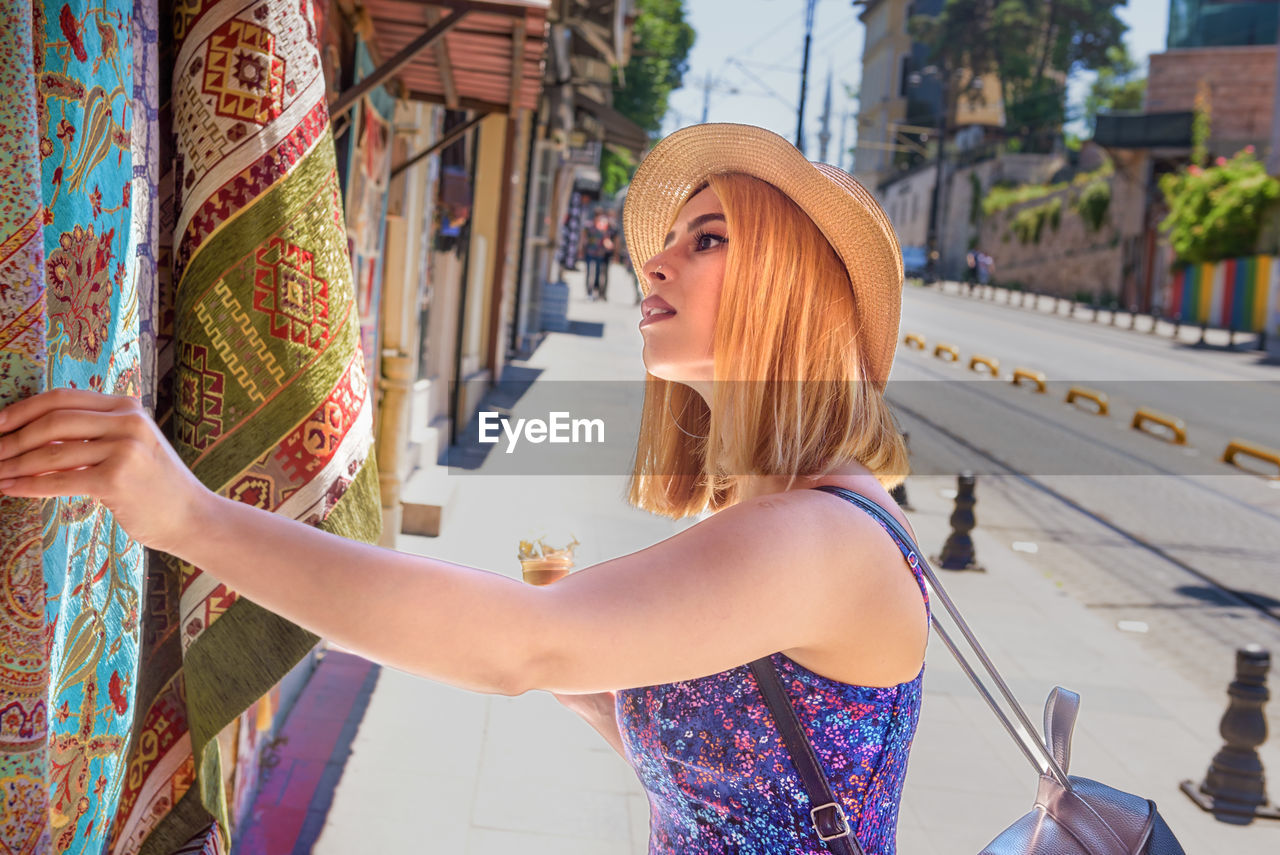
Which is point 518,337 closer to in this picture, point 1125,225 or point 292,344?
point 292,344

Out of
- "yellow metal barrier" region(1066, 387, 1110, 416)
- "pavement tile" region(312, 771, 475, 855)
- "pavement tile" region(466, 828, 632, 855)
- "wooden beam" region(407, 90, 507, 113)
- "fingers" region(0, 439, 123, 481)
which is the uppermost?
"wooden beam" region(407, 90, 507, 113)

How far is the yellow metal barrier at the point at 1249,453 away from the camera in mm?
13281

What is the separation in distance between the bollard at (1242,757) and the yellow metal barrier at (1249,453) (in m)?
8.93

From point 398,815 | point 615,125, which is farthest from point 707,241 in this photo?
point 615,125

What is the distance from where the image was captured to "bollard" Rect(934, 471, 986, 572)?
8.78 metres

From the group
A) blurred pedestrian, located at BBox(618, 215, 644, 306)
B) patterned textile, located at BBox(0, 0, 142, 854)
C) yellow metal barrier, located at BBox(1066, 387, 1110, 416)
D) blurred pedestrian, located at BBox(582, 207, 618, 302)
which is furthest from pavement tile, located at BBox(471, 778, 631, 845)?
blurred pedestrian, located at BBox(582, 207, 618, 302)

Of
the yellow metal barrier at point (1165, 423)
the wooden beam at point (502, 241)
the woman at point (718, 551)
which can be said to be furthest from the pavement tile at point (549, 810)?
the yellow metal barrier at point (1165, 423)

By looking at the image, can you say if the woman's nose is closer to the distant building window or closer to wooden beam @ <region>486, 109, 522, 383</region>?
wooden beam @ <region>486, 109, 522, 383</region>

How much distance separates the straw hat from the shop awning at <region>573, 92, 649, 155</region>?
18.1 m

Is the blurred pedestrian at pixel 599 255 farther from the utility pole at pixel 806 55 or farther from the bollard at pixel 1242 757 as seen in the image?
the bollard at pixel 1242 757

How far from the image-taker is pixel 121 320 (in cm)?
138

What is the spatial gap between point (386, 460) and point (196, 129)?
607 cm

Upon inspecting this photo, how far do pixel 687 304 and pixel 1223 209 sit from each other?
36.9m

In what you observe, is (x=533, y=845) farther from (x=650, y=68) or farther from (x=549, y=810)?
(x=650, y=68)
